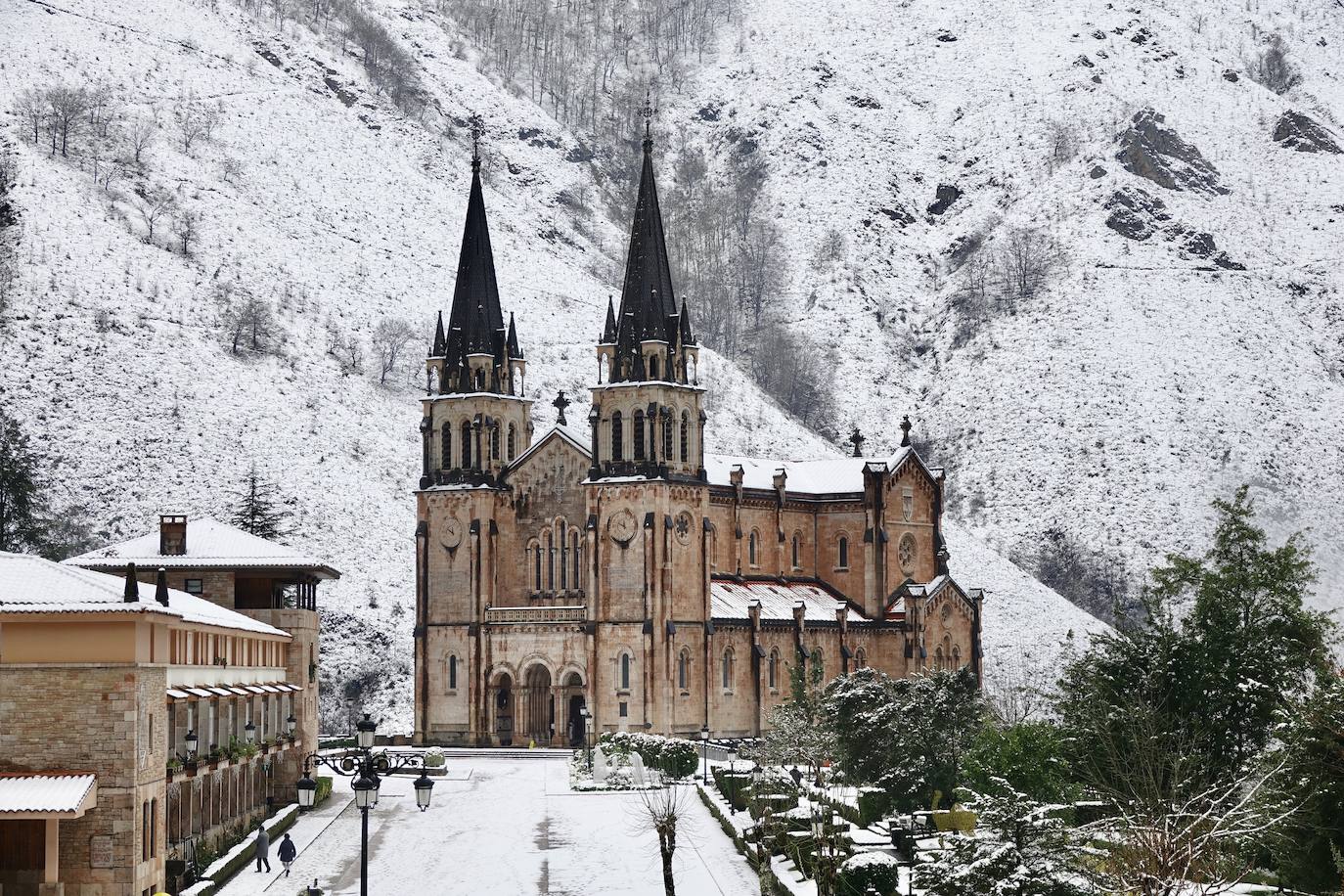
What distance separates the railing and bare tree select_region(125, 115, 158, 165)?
88.6 metres

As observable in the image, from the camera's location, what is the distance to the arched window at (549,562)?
93.4 m

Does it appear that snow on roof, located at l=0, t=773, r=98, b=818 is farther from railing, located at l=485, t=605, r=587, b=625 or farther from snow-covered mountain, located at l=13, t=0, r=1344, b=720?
snow-covered mountain, located at l=13, t=0, r=1344, b=720

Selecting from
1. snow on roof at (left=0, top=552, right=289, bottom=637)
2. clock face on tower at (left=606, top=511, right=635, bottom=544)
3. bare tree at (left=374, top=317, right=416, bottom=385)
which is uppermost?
bare tree at (left=374, top=317, right=416, bottom=385)

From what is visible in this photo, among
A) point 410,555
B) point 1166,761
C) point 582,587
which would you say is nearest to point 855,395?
point 410,555

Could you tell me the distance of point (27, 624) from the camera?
1751 inches

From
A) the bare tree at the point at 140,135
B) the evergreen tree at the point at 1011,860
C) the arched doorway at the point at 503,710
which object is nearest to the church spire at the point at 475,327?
the arched doorway at the point at 503,710

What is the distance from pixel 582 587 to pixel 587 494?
4532 mm

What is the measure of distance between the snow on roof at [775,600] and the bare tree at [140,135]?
292ft

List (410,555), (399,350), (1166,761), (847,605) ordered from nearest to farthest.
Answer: (1166,761) → (847,605) → (410,555) → (399,350)

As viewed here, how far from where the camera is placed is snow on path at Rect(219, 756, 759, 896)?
5073 cm

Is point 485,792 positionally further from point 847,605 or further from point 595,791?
point 847,605

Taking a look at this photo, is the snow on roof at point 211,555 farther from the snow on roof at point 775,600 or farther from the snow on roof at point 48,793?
Answer: the snow on roof at point 775,600

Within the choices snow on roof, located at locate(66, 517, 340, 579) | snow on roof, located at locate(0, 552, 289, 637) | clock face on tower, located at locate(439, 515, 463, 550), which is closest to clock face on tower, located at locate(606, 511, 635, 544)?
clock face on tower, located at locate(439, 515, 463, 550)

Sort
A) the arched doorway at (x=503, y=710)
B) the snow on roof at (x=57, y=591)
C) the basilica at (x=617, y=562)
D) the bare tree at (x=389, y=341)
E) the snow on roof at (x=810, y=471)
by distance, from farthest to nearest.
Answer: the bare tree at (x=389, y=341), the snow on roof at (x=810, y=471), the arched doorway at (x=503, y=710), the basilica at (x=617, y=562), the snow on roof at (x=57, y=591)
